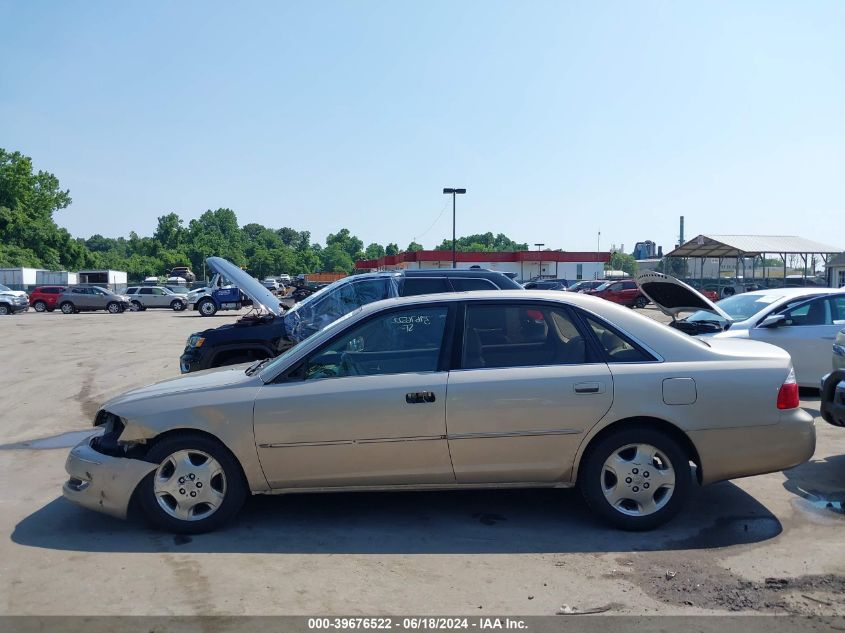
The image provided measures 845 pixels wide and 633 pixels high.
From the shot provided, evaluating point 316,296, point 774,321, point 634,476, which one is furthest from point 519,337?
point 774,321

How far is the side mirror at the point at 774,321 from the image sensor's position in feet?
31.0

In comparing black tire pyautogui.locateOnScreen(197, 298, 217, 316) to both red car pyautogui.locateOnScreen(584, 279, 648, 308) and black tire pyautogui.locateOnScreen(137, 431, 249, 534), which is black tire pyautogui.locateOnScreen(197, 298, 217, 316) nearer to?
red car pyautogui.locateOnScreen(584, 279, 648, 308)

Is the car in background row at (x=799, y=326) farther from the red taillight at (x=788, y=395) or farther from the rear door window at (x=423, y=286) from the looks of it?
the red taillight at (x=788, y=395)

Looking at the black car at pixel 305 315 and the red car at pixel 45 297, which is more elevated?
the red car at pixel 45 297

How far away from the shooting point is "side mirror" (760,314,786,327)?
9.45 metres

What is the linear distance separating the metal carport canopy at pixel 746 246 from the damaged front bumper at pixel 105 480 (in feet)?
131

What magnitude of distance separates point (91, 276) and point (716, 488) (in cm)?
5980

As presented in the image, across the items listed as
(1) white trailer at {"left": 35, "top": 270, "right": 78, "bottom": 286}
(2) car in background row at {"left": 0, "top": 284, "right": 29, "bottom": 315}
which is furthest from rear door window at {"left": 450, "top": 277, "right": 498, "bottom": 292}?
(1) white trailer at {"left": 35, "top": 270, "right": 78, "bottom": 286}

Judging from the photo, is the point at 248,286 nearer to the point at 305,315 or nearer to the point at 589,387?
the point at 305,315

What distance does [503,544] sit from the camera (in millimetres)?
4574

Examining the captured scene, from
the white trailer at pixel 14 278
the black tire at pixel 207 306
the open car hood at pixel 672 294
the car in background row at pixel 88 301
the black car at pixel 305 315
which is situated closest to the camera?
the black car at pixel 305 315

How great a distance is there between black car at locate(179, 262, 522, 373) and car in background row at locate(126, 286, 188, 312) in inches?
1402

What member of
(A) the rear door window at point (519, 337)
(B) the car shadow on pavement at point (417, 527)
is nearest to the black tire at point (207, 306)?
(B) the car shadow on pavement at point (417, 527)

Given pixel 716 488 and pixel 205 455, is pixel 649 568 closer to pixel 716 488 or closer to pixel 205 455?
pixel 716 488
